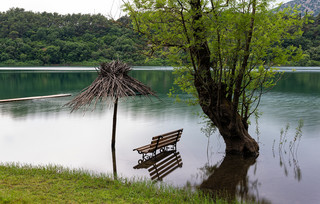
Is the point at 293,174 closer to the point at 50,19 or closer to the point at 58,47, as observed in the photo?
the point at 58,47

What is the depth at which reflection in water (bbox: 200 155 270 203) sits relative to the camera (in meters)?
11.0

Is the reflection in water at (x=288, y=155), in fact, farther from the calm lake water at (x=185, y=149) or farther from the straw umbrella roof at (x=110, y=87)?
the straw umbrella roof at (x=110, y=87)

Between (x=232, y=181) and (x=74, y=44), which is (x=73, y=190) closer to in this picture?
(x=232, y=181)

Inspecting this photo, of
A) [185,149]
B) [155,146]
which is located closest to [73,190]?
[155,146]

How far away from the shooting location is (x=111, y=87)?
49.4 ft

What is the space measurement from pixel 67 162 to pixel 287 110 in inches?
871

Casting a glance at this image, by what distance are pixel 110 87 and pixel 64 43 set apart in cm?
11415

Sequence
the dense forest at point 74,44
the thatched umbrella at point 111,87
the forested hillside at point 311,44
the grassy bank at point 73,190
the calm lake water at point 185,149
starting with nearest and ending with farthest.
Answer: the grassy bank at point 73,190 → the calm lake water at point 185,149 → the thatched umbrella at point 111,87 → the forested hillside at point 311,44 → the dense forest at point 74,44

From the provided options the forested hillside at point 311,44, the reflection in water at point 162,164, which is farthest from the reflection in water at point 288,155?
the forested hillside at point 311,44

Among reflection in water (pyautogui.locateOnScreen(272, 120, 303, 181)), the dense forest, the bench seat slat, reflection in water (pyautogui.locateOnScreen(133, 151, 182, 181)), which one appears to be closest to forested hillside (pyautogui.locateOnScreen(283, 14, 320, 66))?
the dense forest

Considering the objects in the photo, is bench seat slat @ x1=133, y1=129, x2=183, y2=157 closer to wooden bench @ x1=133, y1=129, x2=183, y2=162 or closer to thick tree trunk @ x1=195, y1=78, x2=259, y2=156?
wooden bench @ x1=133, y1=129, x2=183, y2=162

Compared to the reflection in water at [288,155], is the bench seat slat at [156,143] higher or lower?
higher

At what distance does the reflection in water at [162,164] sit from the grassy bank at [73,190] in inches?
90.3

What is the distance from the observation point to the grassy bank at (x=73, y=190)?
29.1 feet
